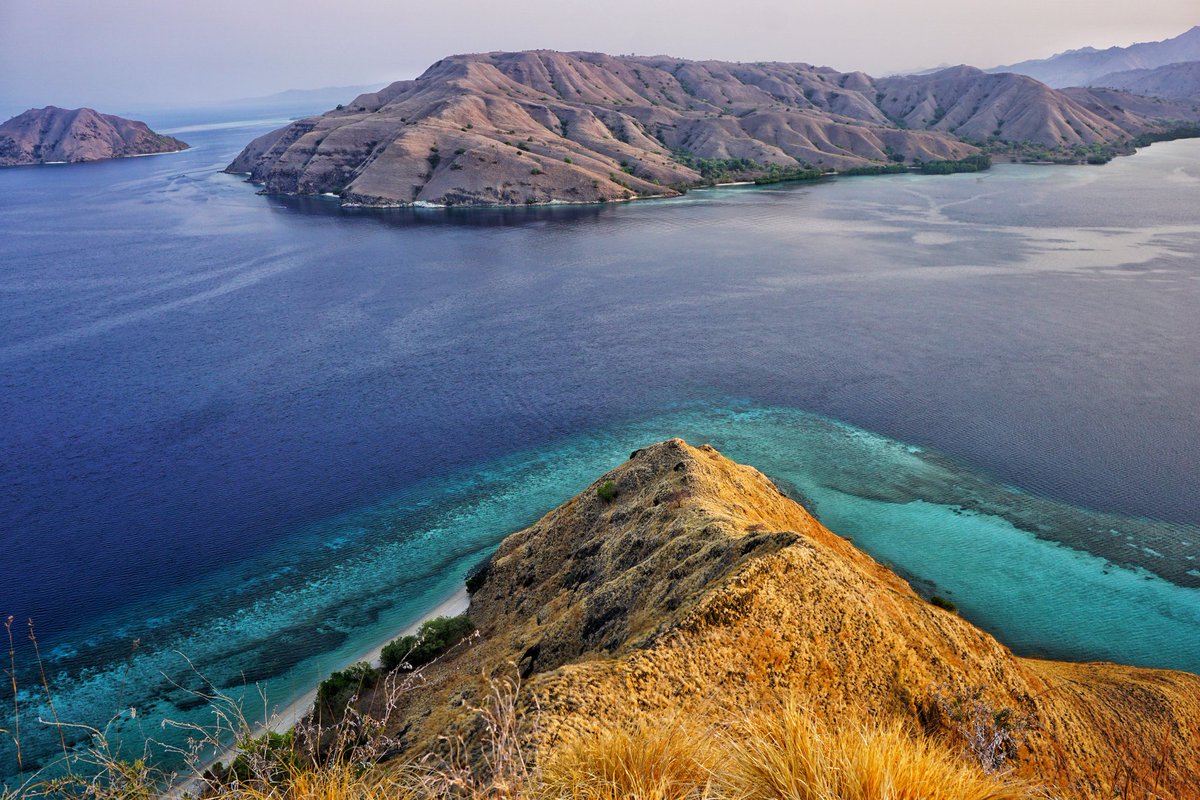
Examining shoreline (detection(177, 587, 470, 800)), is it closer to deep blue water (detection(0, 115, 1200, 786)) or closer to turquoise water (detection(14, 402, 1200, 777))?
turquoise water (detection(14, 402, 1200, 777))

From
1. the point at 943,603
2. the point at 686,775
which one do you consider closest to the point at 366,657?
the point at 686,775

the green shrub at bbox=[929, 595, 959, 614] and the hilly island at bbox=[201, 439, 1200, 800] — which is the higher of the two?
the hilly island at bbox=[201, 439, 1200, 800]

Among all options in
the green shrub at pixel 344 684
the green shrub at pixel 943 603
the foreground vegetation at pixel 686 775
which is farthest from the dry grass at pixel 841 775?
the green shrub at pixel 943 603

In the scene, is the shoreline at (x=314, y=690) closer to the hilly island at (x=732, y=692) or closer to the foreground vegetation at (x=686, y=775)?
the hilly island at (x=732, y=692)

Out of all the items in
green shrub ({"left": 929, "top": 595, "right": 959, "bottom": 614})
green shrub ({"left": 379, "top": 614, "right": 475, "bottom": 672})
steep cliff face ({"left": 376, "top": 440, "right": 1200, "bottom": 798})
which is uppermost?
steep cliff face ({"left": 376, "top": 440, "right": 1200, "bottom": 798})

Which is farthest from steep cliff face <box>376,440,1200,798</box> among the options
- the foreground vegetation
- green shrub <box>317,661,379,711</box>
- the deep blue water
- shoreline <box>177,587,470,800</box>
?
the deep blue water

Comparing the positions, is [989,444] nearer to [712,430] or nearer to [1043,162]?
[712,430]

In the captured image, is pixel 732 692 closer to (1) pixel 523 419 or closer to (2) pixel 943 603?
(2) pixel 943 603
